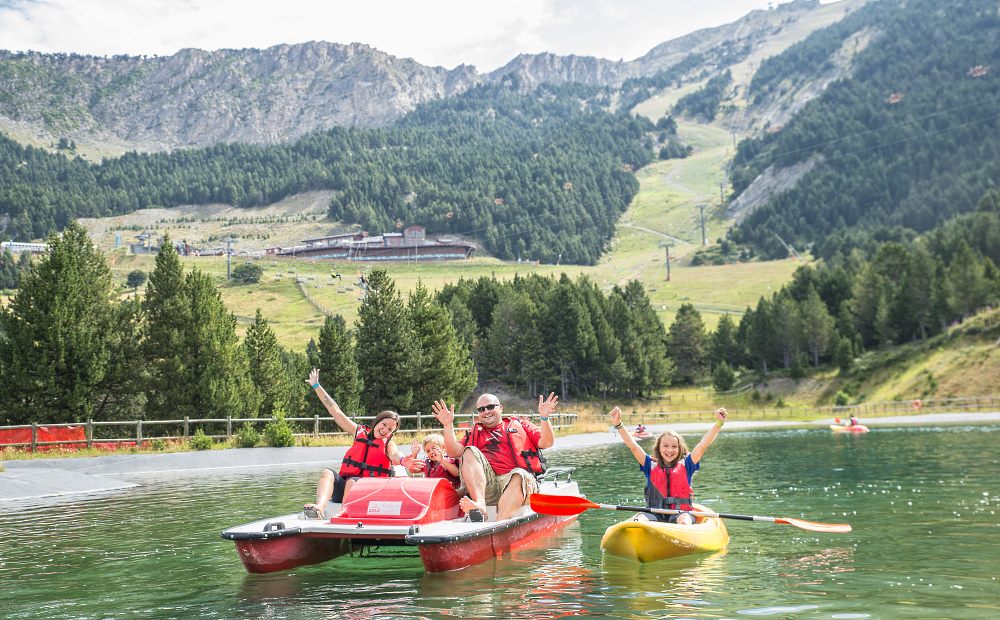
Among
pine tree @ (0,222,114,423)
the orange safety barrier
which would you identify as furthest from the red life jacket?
pine tree @ (0,222,114,423)

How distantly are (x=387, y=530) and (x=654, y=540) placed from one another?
448 cm

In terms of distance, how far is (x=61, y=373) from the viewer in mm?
41562

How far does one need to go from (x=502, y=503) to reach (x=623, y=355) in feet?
307

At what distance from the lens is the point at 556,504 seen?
52.0 feet

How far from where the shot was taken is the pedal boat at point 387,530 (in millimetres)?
14070

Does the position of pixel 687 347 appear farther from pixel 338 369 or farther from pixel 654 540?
pixel 654 540

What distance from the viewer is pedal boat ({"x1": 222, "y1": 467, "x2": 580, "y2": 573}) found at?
14070 mm

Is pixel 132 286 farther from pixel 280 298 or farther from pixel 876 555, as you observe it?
pixel 876 555

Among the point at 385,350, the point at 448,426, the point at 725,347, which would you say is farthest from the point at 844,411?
the point at 448,426

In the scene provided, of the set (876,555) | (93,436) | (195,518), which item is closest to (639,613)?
(876,555)

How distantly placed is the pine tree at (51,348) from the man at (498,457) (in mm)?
30650

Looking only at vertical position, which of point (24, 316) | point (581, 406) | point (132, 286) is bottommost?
point (581, 406)

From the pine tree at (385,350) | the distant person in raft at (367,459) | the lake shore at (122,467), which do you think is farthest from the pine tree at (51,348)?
the distant person in raft at (367,459)

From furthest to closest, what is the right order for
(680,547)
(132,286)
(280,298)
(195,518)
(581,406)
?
(132,286) → (280,298) → (581,406) → (195,518) → (680,547)
